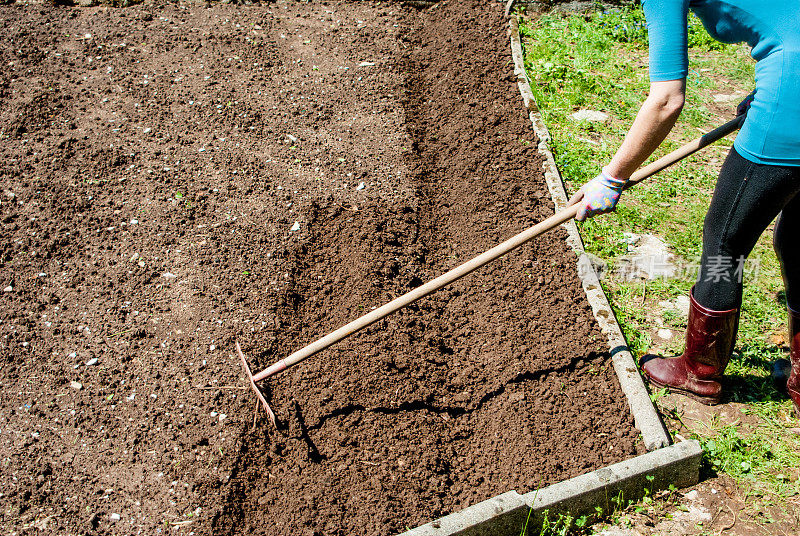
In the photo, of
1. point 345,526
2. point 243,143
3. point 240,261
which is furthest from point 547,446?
point 243,143

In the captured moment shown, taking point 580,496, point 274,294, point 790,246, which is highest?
point 790,246

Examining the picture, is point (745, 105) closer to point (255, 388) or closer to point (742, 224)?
point (742, 224)

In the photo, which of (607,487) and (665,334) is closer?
(607,487)

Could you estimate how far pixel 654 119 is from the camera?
2553 millimetres

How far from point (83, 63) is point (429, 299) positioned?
4186 millimetres

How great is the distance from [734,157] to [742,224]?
28 centimetres

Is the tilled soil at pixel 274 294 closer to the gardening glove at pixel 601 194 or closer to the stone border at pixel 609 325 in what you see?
the stone border at pixel 609 325

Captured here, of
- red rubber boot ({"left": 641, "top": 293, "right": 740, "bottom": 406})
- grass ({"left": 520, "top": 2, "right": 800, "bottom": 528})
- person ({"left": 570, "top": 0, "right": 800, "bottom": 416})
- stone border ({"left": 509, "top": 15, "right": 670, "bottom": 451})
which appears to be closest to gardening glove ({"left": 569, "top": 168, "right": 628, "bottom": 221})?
person ({"left": 570, "top": 0, "right": 800, "bottom": 416})

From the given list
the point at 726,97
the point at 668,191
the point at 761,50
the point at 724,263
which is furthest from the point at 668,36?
the point at 726,97

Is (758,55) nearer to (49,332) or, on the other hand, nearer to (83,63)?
(49,332)

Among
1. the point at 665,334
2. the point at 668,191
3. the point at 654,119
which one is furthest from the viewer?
the point at 668,191

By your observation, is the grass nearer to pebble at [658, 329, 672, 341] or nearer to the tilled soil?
pebble at [658, 329, 672, 341]

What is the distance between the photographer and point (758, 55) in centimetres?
255

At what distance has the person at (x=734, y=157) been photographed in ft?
7.92
